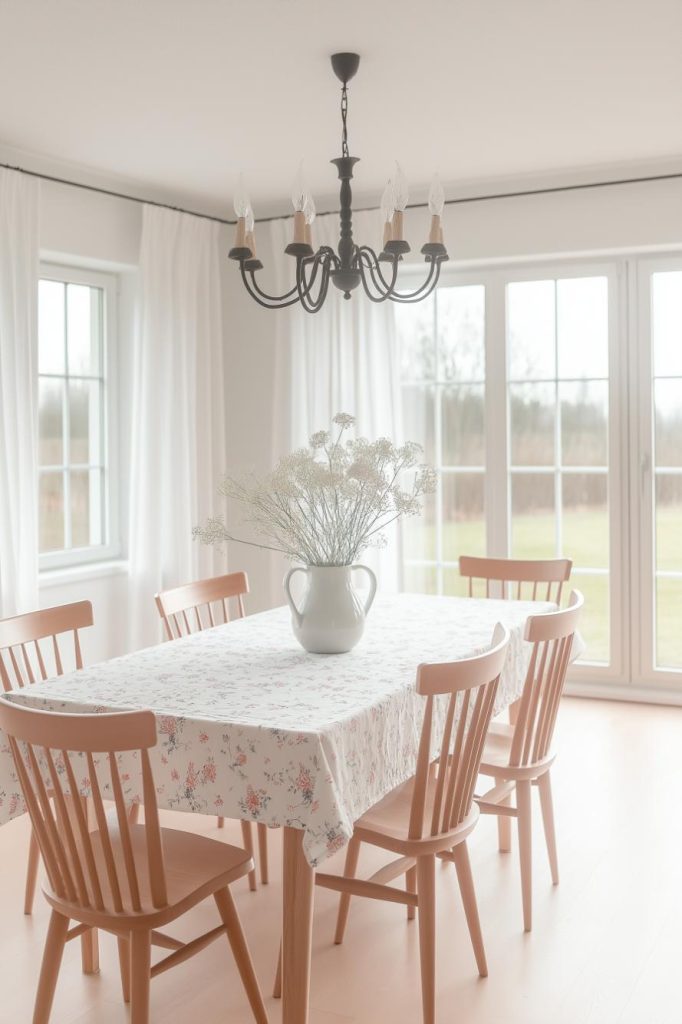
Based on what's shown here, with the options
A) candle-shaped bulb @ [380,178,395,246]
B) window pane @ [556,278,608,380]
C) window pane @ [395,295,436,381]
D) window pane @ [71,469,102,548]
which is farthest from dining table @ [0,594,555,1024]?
window pane @ [395,295,436,381]

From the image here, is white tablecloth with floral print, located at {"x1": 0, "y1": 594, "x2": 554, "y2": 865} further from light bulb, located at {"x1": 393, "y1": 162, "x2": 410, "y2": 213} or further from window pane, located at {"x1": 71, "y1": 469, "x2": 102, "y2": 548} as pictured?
window pane, located at {"x1": 71, "y1": 469, "x2": 102, "y2": 548}

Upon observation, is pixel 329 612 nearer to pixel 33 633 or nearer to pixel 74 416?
pixel 33 633

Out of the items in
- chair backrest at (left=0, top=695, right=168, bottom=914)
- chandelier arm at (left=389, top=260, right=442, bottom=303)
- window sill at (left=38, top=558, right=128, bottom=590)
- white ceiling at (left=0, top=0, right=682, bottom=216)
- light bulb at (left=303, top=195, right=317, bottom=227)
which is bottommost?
chair backrest at (left=0, top=695, right=168, bottom=914)

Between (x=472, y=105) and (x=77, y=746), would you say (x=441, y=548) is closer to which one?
(x=472, y=105)

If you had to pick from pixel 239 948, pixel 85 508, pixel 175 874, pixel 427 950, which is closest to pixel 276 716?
pixel 175 874

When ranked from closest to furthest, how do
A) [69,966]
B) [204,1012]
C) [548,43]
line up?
[204,1012] → [69,966] → [548,43]

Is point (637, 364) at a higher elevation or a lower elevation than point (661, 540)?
higher

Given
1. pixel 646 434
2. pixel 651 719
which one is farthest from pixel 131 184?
pixel 651 719

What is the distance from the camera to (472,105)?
3.96 meters

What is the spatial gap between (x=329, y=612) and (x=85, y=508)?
2675mm

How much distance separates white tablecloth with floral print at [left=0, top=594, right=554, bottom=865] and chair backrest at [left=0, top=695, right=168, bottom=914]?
0.68ft

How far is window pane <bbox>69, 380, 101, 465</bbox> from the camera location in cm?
521

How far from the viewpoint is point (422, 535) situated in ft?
18.8

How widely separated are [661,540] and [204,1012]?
3.51 m
